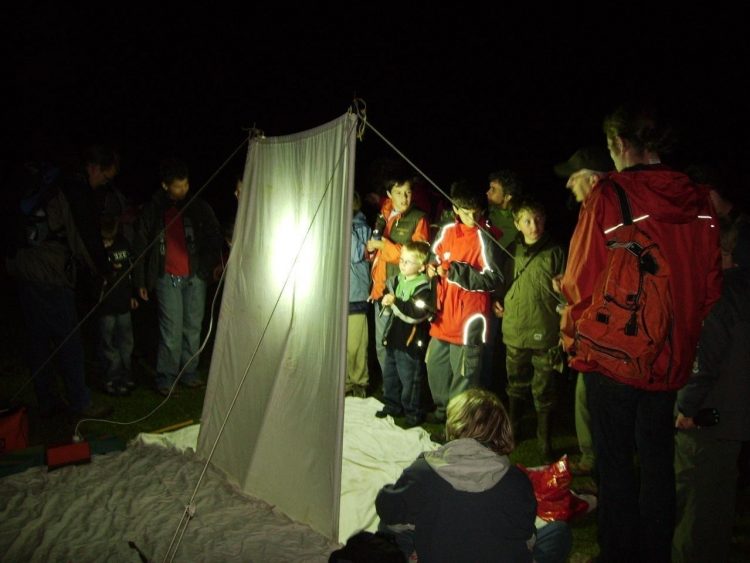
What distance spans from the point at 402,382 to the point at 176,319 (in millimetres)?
2326

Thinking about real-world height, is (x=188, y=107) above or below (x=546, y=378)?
above

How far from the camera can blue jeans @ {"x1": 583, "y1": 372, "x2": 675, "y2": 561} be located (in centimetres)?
213

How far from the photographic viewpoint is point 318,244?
2.91 metres

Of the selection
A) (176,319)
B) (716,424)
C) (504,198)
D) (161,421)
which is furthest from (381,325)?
(716,424)

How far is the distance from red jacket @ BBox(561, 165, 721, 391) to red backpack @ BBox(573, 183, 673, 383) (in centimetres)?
3

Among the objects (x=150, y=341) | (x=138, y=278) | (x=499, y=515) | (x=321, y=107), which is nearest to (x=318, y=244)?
(x=499, y=515)

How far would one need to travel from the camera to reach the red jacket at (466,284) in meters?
4.03

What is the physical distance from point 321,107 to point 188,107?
5398 mm

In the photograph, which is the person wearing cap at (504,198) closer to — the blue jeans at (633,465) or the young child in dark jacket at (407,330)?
the young child in dark jacket at (407,330)

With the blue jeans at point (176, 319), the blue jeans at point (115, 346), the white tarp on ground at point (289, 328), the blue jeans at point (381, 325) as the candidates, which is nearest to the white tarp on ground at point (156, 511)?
the white tarp on ground at point (289, 328)

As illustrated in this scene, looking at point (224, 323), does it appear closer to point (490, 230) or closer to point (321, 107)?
point (490, 230)

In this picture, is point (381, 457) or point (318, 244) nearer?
point (318, 244)

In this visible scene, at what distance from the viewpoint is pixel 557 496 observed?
3105 millimetres

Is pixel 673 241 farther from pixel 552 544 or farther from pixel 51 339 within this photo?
pixel 51 339
